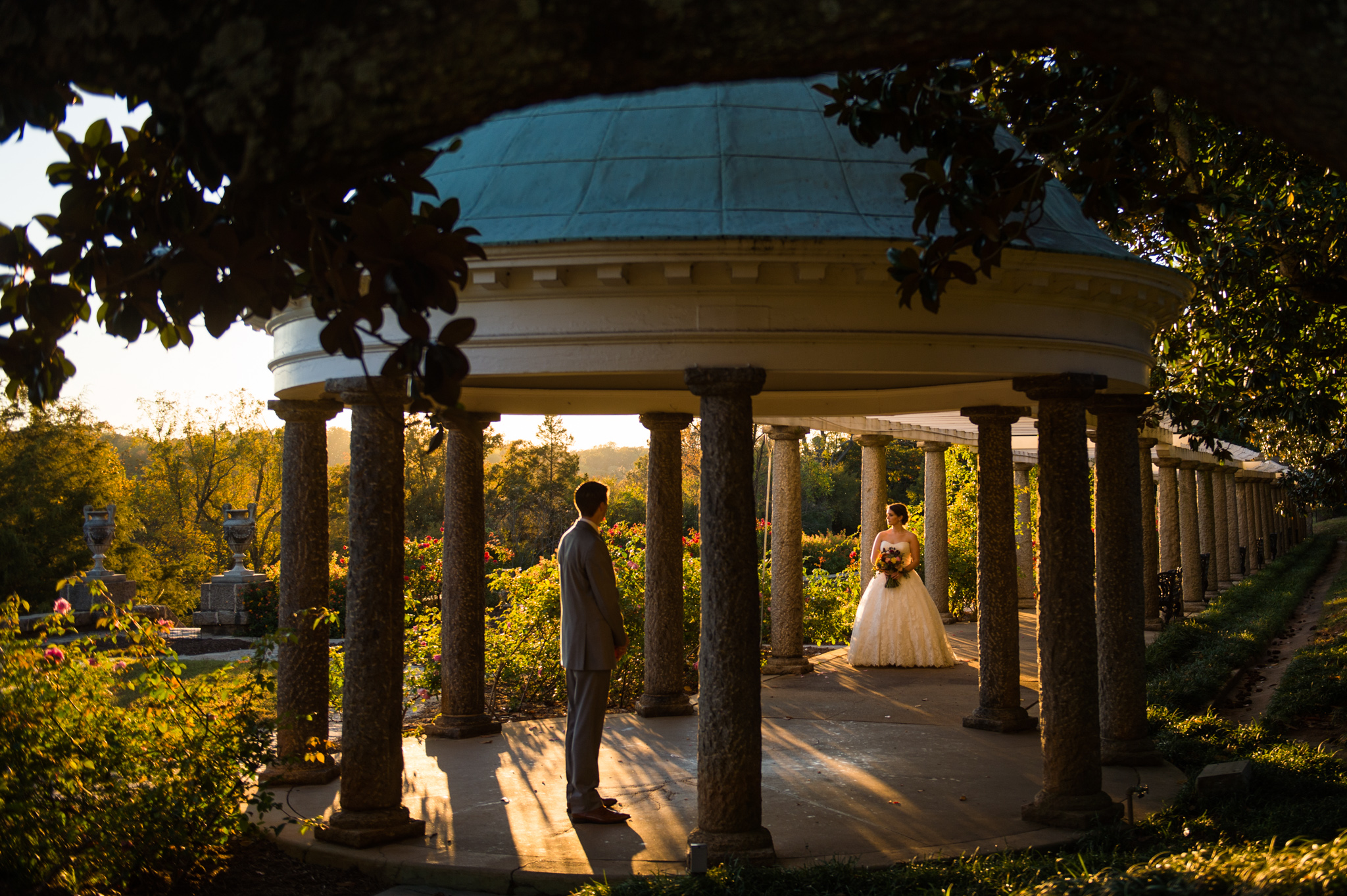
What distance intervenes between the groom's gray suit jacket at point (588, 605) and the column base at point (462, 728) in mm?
3518

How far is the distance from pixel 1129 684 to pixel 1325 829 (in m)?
2.86

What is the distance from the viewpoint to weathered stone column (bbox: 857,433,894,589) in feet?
58.4

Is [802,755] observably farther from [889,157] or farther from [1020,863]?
[889,157]

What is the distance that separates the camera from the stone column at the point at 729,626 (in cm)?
655

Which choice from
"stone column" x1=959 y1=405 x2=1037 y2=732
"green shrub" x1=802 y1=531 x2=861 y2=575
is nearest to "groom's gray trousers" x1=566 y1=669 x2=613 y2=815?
"stone column" x1=959 y1=405 x2=1037 y2=732

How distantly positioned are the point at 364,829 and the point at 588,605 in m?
2.04

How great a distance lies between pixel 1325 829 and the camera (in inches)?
258

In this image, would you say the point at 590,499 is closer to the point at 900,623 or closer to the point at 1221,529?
the point at 900,623

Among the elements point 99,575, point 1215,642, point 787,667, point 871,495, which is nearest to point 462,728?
point 787,667

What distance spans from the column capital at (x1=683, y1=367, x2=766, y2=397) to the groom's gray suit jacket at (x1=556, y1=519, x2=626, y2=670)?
1465 mm

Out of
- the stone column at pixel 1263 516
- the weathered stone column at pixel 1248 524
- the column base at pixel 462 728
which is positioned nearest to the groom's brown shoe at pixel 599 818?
the column base at pixel 462 728

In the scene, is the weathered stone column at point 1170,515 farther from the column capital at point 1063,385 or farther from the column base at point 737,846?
the column base at point 737,846

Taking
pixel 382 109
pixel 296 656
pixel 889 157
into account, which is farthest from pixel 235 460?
pixel 382 109

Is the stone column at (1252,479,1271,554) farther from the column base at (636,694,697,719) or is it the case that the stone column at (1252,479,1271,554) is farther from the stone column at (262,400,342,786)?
the stone column at (262,400,342,786)
